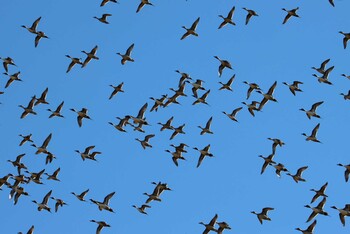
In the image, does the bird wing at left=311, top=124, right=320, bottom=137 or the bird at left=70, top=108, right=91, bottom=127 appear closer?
the bird wing at left=311, top=124, right=320, bottom=137

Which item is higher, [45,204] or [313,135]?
[313,135]

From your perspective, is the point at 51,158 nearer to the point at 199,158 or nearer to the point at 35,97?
the point at 35,97

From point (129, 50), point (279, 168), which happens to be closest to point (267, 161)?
point (279, 168)

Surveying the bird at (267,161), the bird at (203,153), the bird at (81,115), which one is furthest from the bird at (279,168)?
the bird at (81,115)

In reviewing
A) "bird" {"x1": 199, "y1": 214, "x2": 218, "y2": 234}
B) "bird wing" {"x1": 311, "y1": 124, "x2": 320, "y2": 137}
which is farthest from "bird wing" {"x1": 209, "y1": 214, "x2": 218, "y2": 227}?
"bird wing" {"x1": 311, "y1": 124, "x2": 320, "y2": 137}

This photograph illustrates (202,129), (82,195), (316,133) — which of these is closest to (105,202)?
(82,195)

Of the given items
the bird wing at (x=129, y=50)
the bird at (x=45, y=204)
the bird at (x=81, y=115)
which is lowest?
the bird at (x=45, y=204)

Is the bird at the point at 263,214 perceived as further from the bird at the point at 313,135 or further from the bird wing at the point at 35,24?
the bird wing at the point at 35,24

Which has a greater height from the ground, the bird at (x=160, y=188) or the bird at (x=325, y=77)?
the bird at (x=325, y=77)

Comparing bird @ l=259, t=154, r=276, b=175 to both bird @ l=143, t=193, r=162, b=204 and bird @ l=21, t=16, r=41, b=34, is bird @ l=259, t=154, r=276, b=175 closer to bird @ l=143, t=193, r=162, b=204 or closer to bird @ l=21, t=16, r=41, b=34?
bird @ l=143, t=193, r=162, b=204

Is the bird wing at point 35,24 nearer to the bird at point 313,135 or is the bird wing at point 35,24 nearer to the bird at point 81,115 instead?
the bird at point 81,115

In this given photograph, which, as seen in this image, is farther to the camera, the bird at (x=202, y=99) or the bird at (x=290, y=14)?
the bird at (x=202, y=99)

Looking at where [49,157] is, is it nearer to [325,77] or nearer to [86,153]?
[86,153]

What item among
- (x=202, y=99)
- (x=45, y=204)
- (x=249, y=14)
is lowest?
(x=45, y=204)
